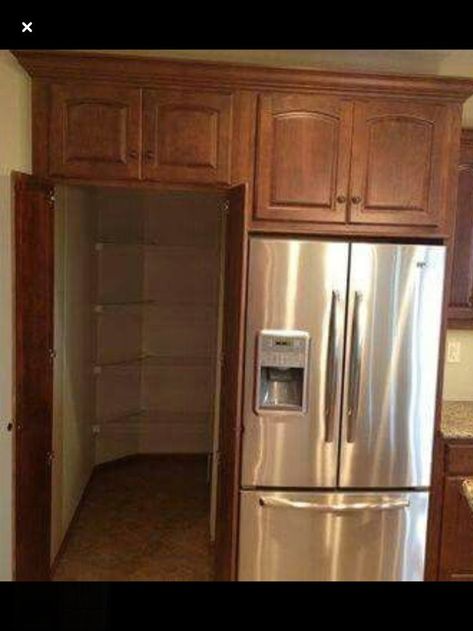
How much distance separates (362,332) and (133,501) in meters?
2.29

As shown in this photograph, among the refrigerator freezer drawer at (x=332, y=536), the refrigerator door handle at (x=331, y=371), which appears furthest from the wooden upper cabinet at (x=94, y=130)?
the refrigerator freezer drawer at (x=332, y=536)

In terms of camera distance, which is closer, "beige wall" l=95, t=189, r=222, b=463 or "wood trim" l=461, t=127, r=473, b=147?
"wood trim" l=461, t=127, r=473, b=147

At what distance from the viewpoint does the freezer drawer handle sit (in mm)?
2480

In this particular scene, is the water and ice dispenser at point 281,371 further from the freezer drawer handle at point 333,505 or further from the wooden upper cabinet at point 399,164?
the wooden upper cabinet at point 399,164

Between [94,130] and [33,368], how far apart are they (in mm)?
1041

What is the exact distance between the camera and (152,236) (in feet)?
14.7

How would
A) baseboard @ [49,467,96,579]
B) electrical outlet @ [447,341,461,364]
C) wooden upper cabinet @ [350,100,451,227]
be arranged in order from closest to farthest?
1. wooden upper cabinet @ [350,100,451,227]
2. baseboard @ [49,467,96,579]
3. electrical outlet @ [447,341,461,364]

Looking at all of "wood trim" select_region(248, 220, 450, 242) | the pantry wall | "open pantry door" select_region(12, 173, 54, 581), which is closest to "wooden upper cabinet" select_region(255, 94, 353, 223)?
"wood trim" select_region(248, 220, 450, 242)

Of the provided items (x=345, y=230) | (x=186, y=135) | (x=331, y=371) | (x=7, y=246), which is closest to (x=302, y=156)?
(x=345, y=230)

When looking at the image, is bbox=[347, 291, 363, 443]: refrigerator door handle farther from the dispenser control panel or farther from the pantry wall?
the pantry wall

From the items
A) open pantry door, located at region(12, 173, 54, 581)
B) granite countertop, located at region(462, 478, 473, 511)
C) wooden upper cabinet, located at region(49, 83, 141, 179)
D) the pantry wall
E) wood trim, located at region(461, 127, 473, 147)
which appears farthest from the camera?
the pantry wall

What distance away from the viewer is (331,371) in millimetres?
2438
